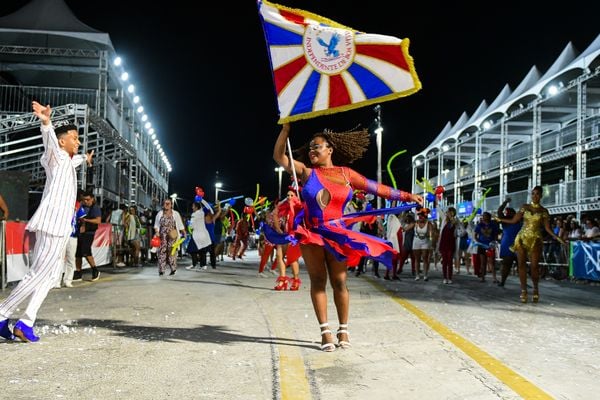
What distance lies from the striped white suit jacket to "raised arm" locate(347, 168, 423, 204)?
2.57 meters

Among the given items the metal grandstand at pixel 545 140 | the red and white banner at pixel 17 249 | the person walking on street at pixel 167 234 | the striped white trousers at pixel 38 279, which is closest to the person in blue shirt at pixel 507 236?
the person walking on street at pixel 167 234

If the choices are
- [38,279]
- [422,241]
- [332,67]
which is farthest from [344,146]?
[422,241]

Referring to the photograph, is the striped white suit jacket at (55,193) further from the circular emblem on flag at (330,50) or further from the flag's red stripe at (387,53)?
the flag's red stripe at (387,53)

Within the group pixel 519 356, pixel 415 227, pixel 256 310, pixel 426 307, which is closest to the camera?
pixel 519 356

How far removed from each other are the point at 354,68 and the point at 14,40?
26282 millimetres

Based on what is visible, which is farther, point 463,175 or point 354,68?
point 463,175

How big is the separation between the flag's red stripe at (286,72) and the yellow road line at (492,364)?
2.77 meters

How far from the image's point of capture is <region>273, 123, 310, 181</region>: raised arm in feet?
16.0

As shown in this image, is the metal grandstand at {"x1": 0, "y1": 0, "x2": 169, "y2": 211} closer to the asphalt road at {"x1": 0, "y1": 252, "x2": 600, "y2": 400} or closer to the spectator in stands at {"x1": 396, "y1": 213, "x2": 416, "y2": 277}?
the spectator in stands at {"x1": 396, "y1": 213, "x2": 416, "y2": 277}

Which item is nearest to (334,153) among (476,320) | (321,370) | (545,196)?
(321,370)

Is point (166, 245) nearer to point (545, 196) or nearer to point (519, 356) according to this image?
point (519, 356)

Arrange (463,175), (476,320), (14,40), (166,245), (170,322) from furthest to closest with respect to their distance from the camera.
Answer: (463,175), (14,40), (166,245), (476,320), (170,322)

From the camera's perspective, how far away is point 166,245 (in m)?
13.2

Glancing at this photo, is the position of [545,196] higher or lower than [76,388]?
higher
